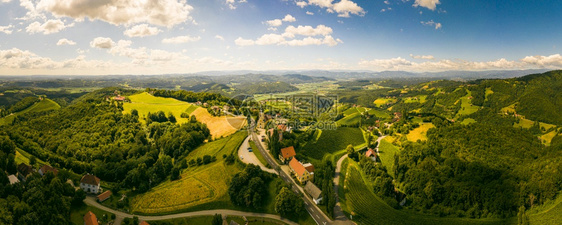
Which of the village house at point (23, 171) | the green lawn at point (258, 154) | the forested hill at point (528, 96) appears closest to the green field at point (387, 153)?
the green lawn at point (258, 154)

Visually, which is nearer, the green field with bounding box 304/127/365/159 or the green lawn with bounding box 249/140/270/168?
the green lawn with bounding box 249/140/270/168

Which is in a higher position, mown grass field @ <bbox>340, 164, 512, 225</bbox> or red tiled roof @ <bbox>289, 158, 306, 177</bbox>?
red tiled roof @ <bbox>289, 158, 306, 177</bbox>

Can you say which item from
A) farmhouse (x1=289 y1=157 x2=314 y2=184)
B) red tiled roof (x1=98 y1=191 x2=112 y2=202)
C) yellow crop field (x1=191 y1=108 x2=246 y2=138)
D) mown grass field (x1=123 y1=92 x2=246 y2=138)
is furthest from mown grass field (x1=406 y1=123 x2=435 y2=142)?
red tiled roof (x1=98 y1=191 x2=112 y2=202)

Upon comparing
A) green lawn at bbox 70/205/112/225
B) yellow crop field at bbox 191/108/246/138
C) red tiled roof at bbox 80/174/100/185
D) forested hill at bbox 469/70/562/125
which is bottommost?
green lawn at bbox 70/205/112/225

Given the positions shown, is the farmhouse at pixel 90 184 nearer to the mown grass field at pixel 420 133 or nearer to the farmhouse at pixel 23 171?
the farmhouse at pixel 23 171

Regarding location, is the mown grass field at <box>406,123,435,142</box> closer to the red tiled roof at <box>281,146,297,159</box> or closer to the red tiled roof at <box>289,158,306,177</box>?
the red tiled roof at <box>281,146,297,159</box>

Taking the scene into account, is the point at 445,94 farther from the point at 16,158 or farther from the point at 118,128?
the point at 16,158
